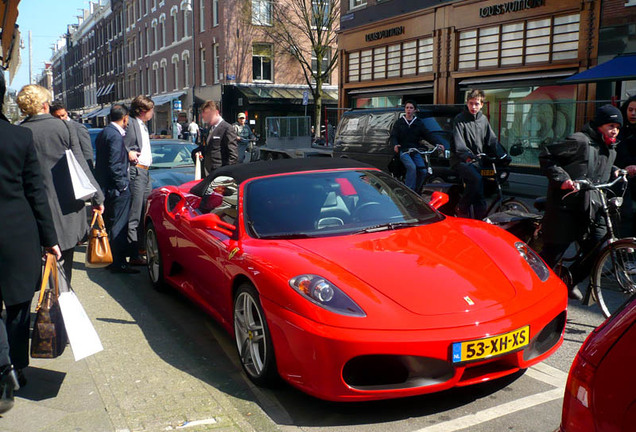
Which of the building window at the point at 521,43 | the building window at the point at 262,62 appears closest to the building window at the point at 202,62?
the building window at the point at 262,62

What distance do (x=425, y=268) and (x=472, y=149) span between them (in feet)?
15.2

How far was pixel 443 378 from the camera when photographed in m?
3.25

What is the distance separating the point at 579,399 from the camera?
1.84m

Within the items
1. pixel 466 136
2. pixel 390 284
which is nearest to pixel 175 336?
pixel 390 284

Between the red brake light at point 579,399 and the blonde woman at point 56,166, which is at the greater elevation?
the blonde woman at point 56,166

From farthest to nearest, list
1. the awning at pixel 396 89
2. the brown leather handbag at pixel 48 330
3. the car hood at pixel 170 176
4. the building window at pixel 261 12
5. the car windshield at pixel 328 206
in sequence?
the building window at pixel 261 12 < the awning at pixel 396 89 < the car hood at pixel 170 176 < the car windshield at pixel 328 206 < the brown leather handbag at pixel 48 330

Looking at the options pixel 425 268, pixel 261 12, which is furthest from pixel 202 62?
pixel 425 268

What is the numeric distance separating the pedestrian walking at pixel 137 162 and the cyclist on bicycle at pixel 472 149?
146 inches

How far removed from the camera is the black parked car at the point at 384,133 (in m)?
11.8

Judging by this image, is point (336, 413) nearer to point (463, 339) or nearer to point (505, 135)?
point (463, 339)

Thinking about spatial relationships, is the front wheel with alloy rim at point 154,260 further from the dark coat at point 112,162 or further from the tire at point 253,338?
the tire at point 253,338

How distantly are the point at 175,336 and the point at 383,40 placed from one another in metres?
23.0

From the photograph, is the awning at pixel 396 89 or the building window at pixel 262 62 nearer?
the awning at pixel 396 89

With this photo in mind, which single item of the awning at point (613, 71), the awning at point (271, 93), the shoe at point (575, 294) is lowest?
the shoe at point (575, 294)
